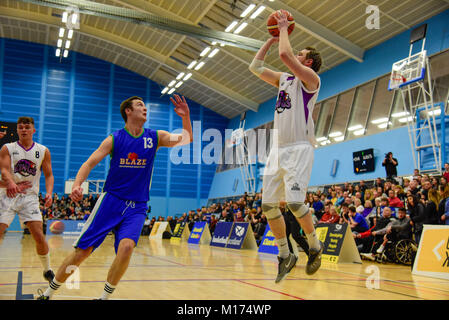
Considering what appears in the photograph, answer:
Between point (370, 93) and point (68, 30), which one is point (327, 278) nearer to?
point (370, 93)

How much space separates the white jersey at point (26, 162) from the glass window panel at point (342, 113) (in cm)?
1713

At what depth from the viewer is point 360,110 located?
19531 millimetres

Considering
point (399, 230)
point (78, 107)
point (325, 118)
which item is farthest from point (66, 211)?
point (399, 230)

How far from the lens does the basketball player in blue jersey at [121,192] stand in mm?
3352

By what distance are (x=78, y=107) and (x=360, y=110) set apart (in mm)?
19423

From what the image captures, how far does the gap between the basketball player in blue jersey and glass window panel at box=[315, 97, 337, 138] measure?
18.8 metres

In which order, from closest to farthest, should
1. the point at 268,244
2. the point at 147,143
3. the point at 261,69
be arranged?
the point at 147,143, the point at 261,69, the point at 268,244

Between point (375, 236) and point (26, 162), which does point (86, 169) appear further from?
point (375, 236)

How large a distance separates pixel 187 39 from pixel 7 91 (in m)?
12.9

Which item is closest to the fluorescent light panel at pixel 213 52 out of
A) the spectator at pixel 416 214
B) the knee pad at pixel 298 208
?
the spectator at pixel 416 214

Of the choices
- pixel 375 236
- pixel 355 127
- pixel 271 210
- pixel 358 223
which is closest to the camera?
pixel 271 210

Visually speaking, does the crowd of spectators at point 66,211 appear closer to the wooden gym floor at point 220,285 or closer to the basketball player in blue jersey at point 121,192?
the wooden gym floor at point 220,285

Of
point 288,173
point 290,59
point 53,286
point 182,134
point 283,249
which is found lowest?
point 53,286

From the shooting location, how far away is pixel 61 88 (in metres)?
29.2
